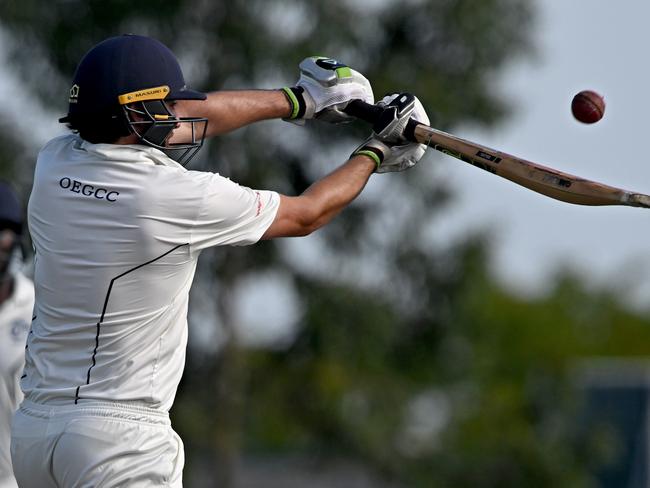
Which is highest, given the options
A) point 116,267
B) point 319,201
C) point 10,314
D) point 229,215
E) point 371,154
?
point 371,154

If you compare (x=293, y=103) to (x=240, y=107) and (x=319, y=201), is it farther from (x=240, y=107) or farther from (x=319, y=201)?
(x=319, y=201)

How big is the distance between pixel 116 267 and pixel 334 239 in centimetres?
1377

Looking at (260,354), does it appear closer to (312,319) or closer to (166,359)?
(312,319)

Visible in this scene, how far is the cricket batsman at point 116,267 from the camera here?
15.9 ft

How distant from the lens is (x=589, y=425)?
2659cm

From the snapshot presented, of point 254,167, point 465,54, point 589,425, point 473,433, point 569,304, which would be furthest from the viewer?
point 569,304

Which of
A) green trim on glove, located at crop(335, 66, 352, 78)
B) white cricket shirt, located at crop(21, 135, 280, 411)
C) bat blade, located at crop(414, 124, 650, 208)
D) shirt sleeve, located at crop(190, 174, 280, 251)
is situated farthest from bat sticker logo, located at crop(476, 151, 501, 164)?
white cricket shirt, located at crop(21, 135, 280, 411)

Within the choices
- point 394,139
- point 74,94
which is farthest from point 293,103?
point 74,94

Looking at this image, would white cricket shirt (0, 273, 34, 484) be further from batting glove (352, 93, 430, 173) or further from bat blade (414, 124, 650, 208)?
bat blade (414, 124, 650, 208)

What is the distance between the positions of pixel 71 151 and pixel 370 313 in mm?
13288

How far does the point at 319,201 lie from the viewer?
5.25 m

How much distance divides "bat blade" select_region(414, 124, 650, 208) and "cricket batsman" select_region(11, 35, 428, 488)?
932 millimetres

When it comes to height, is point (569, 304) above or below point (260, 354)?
above

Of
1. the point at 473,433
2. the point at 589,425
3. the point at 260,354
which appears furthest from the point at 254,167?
the point at 473,433
